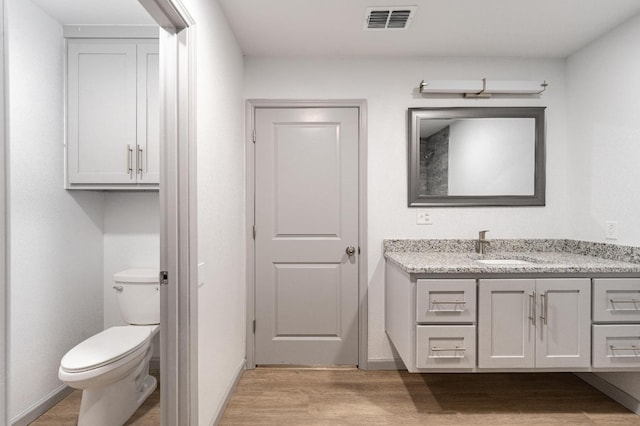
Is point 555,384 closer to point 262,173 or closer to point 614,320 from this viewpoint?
point 614,320

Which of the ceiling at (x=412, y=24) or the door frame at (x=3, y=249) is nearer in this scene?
the door frame at (x=3, y=249)

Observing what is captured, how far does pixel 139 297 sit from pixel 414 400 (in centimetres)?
194

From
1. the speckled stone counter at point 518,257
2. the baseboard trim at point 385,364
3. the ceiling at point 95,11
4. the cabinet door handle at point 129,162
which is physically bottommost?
the baseboard trim at point 385,364

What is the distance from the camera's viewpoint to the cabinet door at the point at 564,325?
6.66 feet

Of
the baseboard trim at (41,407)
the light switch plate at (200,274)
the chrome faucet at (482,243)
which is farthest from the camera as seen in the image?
the chrome faucet at (482,243)

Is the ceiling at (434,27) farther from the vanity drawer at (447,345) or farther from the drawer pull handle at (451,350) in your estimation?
the drawer pull handle at (451,350)

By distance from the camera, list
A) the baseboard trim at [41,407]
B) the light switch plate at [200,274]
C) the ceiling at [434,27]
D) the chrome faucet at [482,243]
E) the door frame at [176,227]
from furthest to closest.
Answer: the chrome faucet at [482,243]
the ceiling at [434,27]
the baseboard trim at [41,407]
the light switch plate at [200,274]
the door frame at [176,227]

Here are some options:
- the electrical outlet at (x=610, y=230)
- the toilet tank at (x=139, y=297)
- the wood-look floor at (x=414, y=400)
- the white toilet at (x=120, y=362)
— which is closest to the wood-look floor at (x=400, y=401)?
the wood-look floor at (x=414, y=400)

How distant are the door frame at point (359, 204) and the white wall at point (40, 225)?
3.72 ft

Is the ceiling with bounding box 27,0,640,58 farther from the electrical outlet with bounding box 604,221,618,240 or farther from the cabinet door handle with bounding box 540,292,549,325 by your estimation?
the cabinet door handle with bounding box 540,292,549,325

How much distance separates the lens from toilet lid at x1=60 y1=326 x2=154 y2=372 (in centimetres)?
174

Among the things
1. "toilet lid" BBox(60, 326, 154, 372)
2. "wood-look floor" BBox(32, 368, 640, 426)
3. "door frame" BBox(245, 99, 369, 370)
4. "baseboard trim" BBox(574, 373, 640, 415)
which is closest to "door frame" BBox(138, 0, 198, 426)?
"toilet lid" BBox(60, 326, 154, 372)

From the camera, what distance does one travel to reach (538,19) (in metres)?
2.21

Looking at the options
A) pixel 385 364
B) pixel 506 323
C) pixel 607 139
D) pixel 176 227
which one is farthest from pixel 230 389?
pixel 607 139
